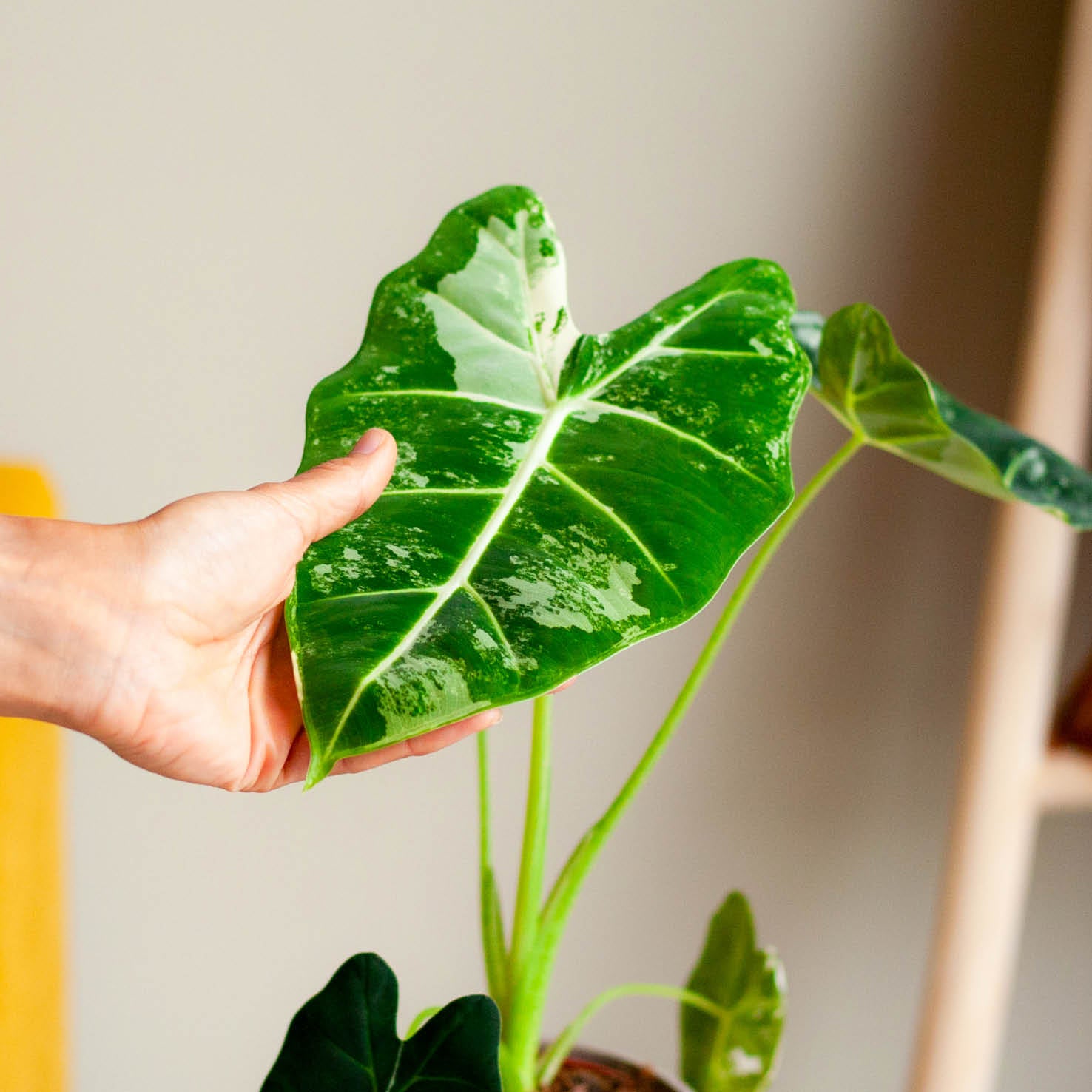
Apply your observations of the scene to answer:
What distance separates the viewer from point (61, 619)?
1.80ft

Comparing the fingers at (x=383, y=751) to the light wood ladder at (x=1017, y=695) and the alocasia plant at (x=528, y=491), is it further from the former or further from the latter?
the light wood ladder at (x=1017, y=695)

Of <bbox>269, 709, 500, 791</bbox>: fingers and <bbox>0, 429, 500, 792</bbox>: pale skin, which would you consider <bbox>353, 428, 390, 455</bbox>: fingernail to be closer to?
<bbox>0, 429, 500, 792</bbox>: pale skin

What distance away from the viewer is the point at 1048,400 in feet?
3.02

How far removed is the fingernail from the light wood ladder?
0.62 m

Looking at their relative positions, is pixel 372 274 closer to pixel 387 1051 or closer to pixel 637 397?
pixel 637 397

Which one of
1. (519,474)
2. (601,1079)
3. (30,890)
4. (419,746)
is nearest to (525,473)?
(519,474)

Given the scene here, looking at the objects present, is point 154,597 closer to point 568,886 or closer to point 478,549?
point 478,549

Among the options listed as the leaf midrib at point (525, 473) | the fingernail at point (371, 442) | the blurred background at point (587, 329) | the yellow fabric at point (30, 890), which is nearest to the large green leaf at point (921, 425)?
the leaf midrib at point (525, 473)

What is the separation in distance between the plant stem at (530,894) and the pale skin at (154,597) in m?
0.18

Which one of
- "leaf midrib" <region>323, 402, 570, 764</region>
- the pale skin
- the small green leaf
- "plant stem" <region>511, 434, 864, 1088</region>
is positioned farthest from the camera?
the small green leaf

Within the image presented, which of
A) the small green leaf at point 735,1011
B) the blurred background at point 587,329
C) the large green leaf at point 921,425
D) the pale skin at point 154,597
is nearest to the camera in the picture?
the pale skin at point 154,597

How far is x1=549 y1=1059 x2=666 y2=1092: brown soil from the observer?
0.85 metres

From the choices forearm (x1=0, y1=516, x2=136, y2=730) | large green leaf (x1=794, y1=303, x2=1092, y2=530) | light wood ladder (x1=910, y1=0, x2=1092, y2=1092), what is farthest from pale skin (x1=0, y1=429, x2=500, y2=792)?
light wood ladder (x1=910, y1=0, x2=1092, y2=1092)

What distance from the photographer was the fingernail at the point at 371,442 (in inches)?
21.2
